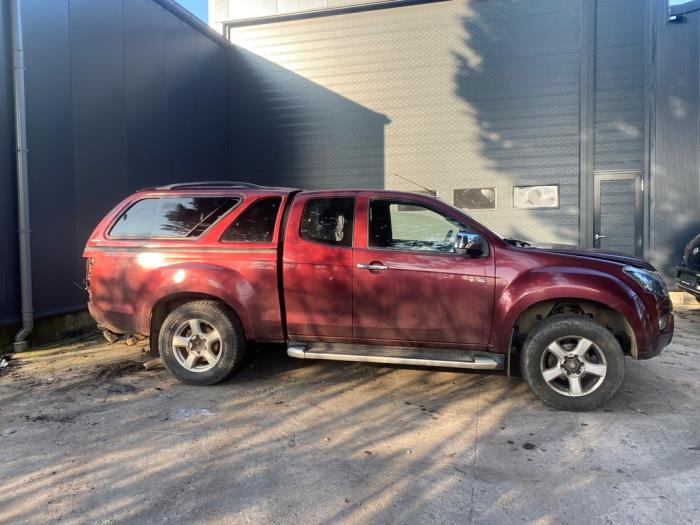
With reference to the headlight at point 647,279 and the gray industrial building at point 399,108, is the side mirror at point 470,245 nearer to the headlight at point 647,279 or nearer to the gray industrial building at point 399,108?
the headlight at point 647,279

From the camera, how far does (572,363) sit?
151 inches

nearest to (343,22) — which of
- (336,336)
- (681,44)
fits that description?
(681,44)

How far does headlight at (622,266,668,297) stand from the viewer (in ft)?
12.7

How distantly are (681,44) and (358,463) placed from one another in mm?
10206

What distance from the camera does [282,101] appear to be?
11.0 meters

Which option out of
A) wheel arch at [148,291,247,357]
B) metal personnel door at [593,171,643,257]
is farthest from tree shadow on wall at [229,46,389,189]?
wheel arch at [148,291,247,357]

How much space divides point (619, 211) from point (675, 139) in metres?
1.66

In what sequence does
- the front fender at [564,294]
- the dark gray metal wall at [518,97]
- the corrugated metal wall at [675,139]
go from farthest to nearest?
the dark gray metal wall at [518,97] → the corrugated metal wall at [675,139] → the front fender at [564,294]

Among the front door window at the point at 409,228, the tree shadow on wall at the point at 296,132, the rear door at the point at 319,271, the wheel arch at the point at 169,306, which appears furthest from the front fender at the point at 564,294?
the tree shadow on wall at the point at 296,132

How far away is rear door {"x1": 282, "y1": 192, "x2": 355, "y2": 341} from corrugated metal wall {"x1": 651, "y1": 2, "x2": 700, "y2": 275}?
25.3ft

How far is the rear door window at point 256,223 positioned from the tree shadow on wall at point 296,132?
6.32 meters

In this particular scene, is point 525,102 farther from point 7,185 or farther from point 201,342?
point 7,185

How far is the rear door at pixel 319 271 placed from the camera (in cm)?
426

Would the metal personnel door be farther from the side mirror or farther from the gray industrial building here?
the side mirror
